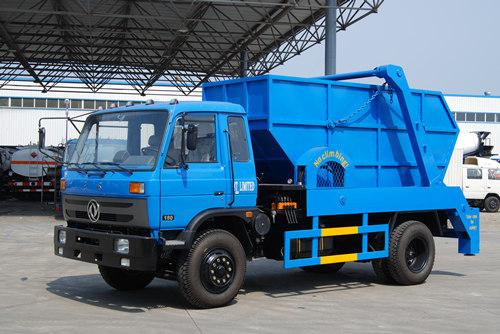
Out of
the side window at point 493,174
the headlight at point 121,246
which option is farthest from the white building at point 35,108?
the headlight at point 121,246

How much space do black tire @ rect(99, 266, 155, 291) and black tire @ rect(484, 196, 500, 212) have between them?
72.6 feet

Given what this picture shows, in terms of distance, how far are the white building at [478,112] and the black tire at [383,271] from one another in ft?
155

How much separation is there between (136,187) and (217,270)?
143cm

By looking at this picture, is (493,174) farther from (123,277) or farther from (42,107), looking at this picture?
(42,107)

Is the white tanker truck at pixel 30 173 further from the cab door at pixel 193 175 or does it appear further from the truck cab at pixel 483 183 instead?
the cab door at pixel 193 175

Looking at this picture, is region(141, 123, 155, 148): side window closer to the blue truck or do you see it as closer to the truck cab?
the blue truck

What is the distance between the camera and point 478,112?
185 feet

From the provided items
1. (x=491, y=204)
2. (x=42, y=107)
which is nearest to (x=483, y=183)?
(x=491, y=204)

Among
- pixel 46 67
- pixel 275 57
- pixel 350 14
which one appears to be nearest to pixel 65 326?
pixel 350 14

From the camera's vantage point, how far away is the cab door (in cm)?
794

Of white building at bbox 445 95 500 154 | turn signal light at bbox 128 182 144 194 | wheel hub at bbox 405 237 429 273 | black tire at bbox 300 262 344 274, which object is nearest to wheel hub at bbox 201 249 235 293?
turn signal light at bbox 128 182 144 194

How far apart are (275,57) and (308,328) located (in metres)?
24.8

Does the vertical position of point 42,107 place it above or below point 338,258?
above

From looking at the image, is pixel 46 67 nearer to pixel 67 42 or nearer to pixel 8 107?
pixel 67 42
